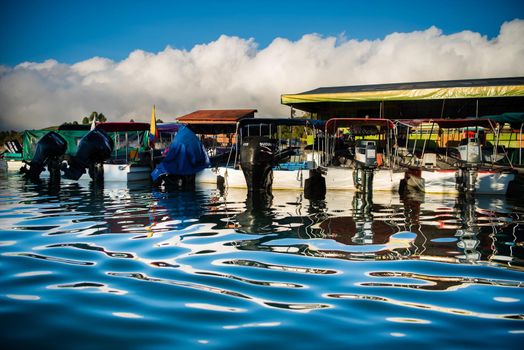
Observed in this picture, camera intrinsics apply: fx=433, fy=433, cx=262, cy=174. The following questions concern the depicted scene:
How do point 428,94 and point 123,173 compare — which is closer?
point 123,173

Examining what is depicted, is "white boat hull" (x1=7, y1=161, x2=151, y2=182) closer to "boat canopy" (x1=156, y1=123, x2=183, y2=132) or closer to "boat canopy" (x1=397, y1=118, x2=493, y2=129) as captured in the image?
"boat canopy" (x1=156, y1=123, x2=183, y2=132)

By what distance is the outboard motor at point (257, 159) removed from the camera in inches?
523

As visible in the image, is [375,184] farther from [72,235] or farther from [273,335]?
[273,335]

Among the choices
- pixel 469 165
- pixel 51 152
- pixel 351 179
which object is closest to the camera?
pixel 469 165

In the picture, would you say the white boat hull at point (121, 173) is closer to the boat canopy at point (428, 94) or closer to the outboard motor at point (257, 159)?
the outboard motor at point (257, 159)

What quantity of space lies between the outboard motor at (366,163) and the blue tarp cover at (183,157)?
6.36 meters

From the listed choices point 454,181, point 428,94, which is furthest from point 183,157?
point 428,94

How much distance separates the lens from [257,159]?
13367 millimetres

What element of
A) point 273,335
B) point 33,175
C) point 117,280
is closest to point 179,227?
point 117,280

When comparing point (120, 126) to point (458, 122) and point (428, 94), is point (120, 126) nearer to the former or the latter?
point (458, 122)

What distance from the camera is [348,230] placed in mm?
7602

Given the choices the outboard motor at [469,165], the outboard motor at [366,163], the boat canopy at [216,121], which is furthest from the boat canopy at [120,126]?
the outboard motor at [469,165]

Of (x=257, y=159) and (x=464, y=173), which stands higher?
(x=257, y=159)

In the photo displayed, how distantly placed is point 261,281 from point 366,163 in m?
8.33
